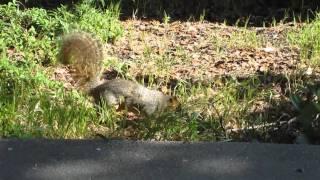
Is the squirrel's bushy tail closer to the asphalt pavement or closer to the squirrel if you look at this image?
the squirrel

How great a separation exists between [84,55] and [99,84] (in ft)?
0.89

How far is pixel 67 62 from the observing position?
612 cm

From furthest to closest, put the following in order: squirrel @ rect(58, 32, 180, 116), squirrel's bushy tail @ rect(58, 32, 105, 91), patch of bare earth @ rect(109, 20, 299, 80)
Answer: patch of bare earth @ rect(109, 20, 299, 80), squirrel's bushy tail @ rect(58, 32, 105, 91), squirrel @ rect(58, 32, 180, 116)

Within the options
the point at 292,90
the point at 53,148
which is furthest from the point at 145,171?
Answer: the point at 292,90

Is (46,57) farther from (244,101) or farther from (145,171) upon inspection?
(145,171)

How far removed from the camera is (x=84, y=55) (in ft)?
18.6

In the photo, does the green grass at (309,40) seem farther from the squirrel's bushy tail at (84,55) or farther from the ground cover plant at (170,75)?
the squirrel's bushy tail at (84,55)

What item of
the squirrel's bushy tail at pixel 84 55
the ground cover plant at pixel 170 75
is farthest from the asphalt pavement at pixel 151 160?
the squirrel's bushy tail at pixel 84 55

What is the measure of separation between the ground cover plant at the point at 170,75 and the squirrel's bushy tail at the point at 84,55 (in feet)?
0.54

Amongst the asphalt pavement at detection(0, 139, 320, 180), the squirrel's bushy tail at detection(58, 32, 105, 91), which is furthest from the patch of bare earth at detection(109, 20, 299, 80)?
the asphalt pavement at detection(0, 139, 320, 180)

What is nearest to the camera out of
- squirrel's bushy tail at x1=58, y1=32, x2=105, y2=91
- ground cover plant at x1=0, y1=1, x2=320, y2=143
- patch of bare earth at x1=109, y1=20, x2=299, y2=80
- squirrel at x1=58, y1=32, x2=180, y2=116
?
ground cover plant at x1=0, y1=1, x2=320, y2=143

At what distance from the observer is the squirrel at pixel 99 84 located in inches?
211

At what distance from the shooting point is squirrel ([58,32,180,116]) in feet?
17.6

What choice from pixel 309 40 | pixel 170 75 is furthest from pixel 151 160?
pixel 309 40
